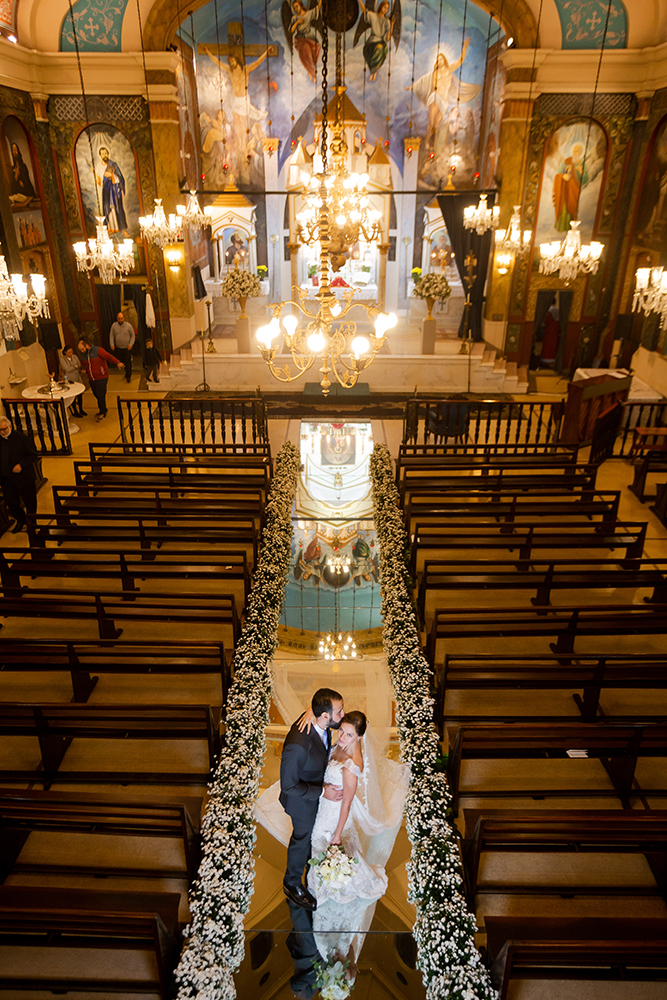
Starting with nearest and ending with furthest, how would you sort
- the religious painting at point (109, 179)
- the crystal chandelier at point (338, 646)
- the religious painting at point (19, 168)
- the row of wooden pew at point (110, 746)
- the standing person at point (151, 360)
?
the row of wooden pew at point (110, 746)
the crystal chandelier at point (338, 646)
the religious painting at point (19, 168)
the religious painting at point (109, 179)
the standing person at point (151, 360)

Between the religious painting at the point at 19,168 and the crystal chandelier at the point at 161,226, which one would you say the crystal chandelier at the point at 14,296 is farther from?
the religious painting at the point at 19,168

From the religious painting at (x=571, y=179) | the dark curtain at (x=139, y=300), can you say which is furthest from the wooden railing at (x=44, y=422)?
the religious painting at (x=571, y=179)

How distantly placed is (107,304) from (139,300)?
791 millimetres

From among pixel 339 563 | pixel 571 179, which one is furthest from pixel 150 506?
pixel 571 179

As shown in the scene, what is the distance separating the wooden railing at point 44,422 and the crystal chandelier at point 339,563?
5425mm

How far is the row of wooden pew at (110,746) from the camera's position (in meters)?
3.51

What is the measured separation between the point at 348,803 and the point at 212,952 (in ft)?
3.49

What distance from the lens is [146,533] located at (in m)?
7.27

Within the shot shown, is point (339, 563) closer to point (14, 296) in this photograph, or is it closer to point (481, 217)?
point (14, 296)

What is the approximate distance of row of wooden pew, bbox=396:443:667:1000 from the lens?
3758mm

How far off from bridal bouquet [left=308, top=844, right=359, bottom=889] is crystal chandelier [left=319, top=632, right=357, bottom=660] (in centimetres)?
263

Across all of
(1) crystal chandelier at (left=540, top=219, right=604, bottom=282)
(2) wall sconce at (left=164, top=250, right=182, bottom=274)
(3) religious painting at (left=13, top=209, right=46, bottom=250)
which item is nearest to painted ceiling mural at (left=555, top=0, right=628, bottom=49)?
(1) crystal chandelier at (left=540, top=219, right=604, bottom=282)

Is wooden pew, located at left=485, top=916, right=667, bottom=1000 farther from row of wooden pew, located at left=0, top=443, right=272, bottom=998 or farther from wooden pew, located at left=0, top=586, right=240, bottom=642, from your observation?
wooden pew, located at left=0, top=586, right=240, bottom=642

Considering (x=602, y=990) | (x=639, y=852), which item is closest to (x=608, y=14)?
(x=639, y=852)
